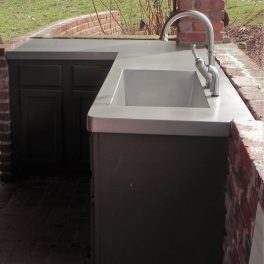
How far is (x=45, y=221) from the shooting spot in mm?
3406

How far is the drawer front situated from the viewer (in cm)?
371

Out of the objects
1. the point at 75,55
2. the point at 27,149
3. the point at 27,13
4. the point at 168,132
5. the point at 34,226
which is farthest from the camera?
the point at 27,13

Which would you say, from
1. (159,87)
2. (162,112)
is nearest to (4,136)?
(159,87)

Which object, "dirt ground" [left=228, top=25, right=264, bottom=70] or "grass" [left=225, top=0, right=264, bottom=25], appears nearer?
"dirt ground" [left=228, top=25, right=264, bottom=70]

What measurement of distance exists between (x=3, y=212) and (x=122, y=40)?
60.7 inches

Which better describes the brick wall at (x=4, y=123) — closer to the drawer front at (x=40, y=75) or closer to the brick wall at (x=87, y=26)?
the drawer front at (x=40, y=75)

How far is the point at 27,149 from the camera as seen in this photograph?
154 inches

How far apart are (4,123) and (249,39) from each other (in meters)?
3.81

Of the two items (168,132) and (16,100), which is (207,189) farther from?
(16,100)

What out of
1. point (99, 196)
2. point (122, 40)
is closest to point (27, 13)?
point (122, 40)

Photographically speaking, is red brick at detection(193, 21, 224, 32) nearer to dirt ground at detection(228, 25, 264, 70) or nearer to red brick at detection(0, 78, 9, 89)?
red brick at detection(0, 78, 9, 89)

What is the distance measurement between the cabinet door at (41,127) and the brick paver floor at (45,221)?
0.19m

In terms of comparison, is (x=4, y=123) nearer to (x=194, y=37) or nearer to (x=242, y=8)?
(x=194, y=37)

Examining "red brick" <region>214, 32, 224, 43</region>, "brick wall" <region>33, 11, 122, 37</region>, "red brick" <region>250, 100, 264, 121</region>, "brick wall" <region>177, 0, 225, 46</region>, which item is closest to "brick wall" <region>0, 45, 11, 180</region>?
"brick wall" <region>33, 11, 122, 37</region>
